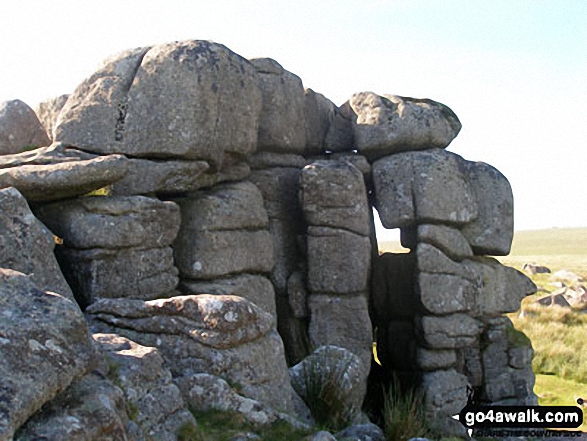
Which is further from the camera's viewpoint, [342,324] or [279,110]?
[279,110]

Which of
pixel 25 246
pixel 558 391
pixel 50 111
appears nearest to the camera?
pixel 25 246

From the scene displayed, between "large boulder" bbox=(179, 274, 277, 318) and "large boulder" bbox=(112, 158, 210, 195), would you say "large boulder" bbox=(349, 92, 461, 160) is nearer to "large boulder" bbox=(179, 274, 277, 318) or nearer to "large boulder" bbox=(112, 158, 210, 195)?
"large boulder" bbox=(179, 274, 277, 318)

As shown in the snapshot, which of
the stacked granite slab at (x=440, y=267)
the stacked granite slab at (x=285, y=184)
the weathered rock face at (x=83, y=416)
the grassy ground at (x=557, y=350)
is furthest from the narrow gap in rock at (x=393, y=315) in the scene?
the weathered rock face at (x=83, y=416)

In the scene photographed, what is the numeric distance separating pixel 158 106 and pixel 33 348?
32.8 ft

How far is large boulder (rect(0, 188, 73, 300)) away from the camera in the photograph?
10.2 metres

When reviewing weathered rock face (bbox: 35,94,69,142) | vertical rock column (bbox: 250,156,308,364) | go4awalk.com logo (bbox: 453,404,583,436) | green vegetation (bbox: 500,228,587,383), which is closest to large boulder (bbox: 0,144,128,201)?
weathered rock face (bbox: 35,94,69,142)

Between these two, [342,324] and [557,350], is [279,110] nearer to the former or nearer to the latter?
[342,324]

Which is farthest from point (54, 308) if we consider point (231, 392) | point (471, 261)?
point (471, 261)

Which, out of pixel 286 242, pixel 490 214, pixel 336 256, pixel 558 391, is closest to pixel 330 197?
pixel 336 256

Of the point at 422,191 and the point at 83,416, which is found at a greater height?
the point at 422,191

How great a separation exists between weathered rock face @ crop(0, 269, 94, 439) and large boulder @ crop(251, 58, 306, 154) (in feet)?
40.1

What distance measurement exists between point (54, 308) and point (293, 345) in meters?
11.7

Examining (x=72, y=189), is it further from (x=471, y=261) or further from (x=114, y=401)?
(x=471, y=261)

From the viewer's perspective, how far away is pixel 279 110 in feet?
58.1
